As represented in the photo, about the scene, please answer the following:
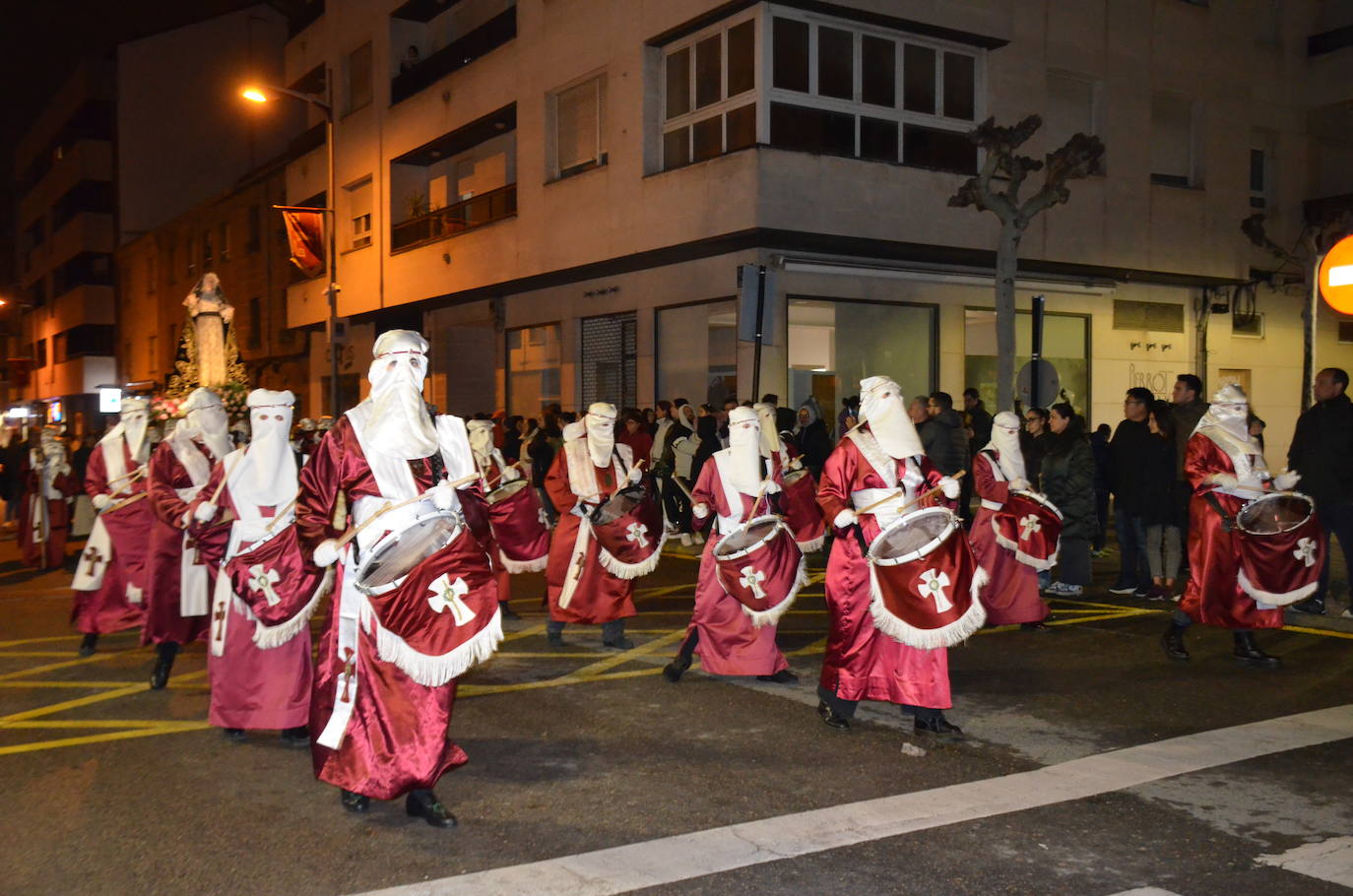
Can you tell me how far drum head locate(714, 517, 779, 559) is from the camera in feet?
24.3

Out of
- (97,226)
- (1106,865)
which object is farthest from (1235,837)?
(97,226)

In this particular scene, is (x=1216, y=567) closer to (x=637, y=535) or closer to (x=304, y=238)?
(x=637, y=535)

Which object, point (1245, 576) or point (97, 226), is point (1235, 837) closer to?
point (1245, 576)

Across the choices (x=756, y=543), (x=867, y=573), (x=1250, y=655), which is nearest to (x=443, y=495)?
(x=867, y=573)

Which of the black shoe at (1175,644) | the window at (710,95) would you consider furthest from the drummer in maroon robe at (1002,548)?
the window at (710,95)

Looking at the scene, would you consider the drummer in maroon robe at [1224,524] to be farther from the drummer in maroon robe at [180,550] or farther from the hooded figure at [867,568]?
the drummer in maroon robe at [180,550]

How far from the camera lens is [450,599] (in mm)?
4992

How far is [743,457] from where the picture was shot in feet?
25.3

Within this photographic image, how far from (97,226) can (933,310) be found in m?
47.9

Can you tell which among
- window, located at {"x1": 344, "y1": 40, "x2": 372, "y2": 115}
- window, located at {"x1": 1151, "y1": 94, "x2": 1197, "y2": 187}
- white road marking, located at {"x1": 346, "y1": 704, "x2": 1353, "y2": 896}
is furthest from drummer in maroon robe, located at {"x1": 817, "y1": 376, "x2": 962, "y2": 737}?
window, located at {"x1": 344, "y1": 40, "x2": 372, "y2": 115}

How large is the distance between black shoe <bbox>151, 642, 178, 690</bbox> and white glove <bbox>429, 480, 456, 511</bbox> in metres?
3.53

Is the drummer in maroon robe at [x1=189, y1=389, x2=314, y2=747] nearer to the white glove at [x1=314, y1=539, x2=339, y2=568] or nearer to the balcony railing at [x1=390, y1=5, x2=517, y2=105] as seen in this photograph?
the white glove at [x1=314, y1=539, x2=339, y2=568]

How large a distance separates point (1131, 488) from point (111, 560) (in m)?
8.69

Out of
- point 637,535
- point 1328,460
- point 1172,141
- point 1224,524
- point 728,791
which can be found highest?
point 1172,141
